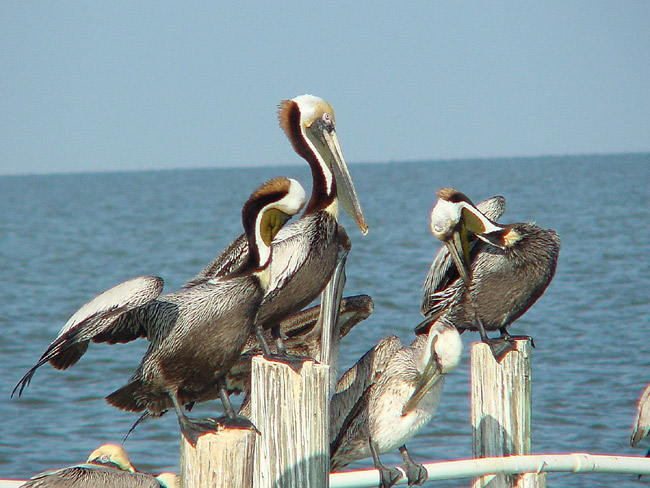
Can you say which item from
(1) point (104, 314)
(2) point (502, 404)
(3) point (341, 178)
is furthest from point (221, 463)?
(3) point (341, 178)

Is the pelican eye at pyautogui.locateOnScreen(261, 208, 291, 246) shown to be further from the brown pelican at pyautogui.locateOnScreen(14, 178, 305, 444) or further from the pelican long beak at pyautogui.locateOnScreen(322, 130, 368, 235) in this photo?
the pelican long beak at pyautogui.locateOnScreen(322, 130, 368, 235)

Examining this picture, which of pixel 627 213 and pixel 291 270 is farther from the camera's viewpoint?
pixel 627 213

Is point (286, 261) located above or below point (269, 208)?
below

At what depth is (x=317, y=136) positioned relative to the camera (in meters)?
5.28

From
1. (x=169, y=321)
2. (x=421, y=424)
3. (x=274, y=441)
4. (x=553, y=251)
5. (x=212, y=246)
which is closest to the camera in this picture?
(x=274, y=441)

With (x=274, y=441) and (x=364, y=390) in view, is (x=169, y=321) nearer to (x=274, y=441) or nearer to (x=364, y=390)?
(x=274, y=441)

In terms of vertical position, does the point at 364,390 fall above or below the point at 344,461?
above

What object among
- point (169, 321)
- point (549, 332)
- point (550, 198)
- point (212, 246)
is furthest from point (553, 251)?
Answer: point (550, 198)

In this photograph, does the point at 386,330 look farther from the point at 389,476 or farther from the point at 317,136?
the point at 389,476

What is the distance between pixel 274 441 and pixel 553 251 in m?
2.39

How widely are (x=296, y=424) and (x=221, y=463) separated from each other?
455 millimetres

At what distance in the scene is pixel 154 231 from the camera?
30344 millimetres

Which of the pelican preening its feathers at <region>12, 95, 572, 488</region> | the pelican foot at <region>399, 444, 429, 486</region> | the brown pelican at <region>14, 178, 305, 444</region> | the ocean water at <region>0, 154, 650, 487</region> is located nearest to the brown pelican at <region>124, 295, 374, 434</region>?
the pelican preening its feathers at <region>12, 95, 572, 488</region>

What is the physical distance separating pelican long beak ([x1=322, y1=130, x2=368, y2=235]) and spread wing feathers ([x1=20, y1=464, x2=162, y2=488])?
1.72 m
